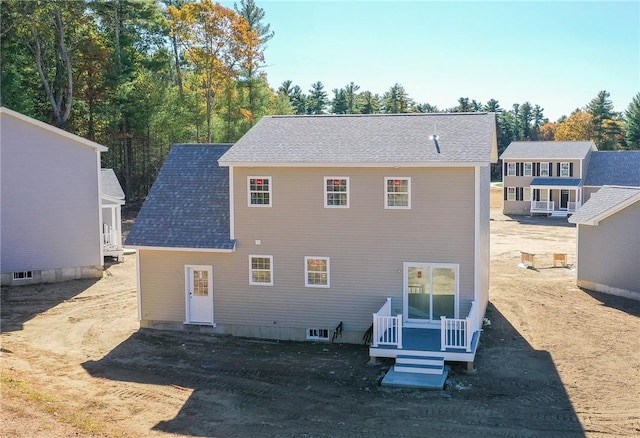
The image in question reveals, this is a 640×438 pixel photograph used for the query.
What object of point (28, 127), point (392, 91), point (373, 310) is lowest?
point (373, 310)

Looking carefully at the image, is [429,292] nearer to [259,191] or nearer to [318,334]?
[318,334]

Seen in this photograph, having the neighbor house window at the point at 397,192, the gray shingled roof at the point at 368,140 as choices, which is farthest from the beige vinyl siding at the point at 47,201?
the neighbor house window at the point at 397,192

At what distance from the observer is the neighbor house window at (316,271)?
19.5 metres

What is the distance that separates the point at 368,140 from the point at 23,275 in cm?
1619

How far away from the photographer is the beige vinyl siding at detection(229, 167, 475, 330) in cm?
1841

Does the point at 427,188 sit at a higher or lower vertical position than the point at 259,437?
higher

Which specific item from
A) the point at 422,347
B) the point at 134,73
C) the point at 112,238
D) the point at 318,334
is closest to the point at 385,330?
the point at 422,347

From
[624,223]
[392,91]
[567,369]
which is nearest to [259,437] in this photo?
[567,369]

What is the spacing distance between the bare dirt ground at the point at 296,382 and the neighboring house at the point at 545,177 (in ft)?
111

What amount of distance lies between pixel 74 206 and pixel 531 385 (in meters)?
20.4

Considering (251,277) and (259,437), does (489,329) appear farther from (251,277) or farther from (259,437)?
(259,437)

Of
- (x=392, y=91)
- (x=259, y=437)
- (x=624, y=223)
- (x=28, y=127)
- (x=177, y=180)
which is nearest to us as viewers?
(x=259, y=437)

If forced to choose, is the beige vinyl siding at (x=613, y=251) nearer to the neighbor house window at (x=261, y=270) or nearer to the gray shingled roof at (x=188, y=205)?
the neighbor house window at (x=261, y=270)

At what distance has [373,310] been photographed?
19.1 meters
